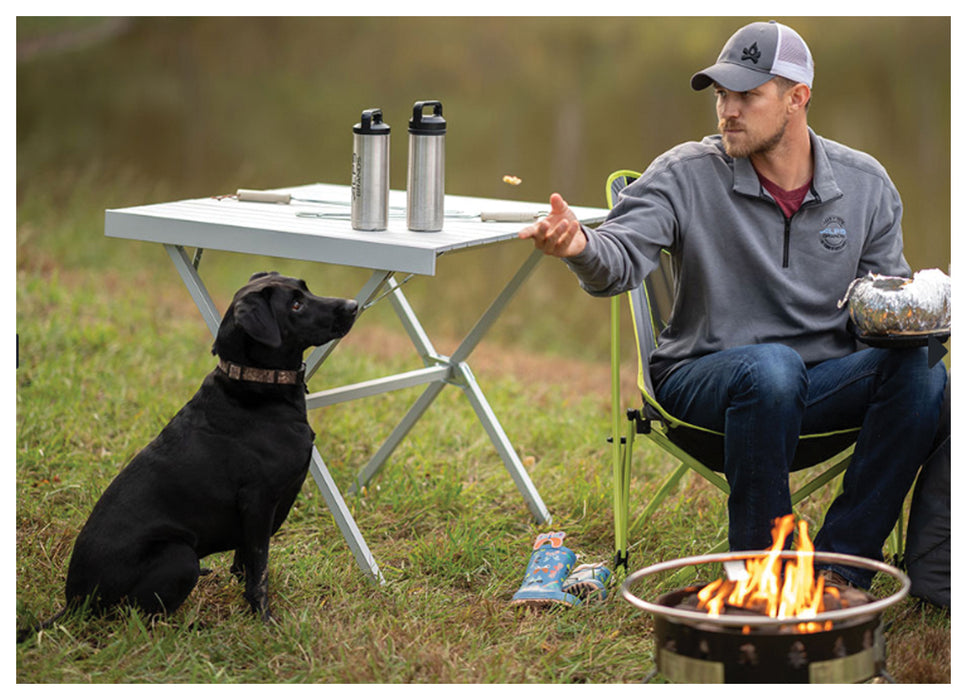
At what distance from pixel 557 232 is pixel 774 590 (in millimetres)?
852

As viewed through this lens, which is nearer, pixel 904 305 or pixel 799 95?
pixel 904 305

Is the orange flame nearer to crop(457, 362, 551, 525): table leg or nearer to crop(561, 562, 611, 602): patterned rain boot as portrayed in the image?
crop(561, 562, 611, 602): patterned rain boot

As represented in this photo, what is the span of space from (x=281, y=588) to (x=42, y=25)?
1009cm

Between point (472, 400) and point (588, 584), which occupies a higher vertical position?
point (472, 400)

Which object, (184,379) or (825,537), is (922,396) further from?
(184,379)

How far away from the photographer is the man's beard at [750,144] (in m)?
2.85

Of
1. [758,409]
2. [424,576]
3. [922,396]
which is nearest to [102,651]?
[424,576]

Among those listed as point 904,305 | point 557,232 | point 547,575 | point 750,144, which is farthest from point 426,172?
point 904,305

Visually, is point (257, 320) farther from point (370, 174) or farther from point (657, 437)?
point (657, 437)

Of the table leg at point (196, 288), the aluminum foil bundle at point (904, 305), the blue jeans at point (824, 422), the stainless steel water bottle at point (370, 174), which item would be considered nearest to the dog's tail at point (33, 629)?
the table leg at point (196, 288)

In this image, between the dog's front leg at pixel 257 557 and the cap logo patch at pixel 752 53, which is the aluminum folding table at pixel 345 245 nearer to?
the dog's front leg at pixel 257 557

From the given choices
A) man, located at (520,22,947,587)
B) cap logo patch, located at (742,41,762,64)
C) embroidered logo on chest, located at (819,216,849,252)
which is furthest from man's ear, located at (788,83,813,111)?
embroidered logo on chest, located at (819,216,849,252)

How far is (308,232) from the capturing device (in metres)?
2.77

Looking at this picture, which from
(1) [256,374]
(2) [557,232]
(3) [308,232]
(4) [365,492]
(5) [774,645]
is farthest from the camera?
(4) [365,492]
